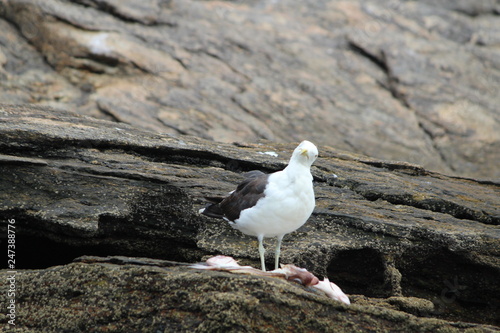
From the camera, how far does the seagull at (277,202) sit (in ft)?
24.5

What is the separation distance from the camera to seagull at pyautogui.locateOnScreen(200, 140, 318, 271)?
7.48m

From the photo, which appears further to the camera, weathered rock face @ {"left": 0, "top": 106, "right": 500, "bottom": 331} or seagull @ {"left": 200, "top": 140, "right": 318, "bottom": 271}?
weathered rock face @ {"left": 0, "top": 106, "right": 500, "bottom": 331}

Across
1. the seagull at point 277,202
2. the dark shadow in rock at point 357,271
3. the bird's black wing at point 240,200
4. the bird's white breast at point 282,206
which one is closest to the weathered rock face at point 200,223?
the dark shadow in rock at point 357,271

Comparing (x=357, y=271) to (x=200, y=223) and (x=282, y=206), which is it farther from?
(x=200, y=223)

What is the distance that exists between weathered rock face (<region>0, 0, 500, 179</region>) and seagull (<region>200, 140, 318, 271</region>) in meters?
8.83


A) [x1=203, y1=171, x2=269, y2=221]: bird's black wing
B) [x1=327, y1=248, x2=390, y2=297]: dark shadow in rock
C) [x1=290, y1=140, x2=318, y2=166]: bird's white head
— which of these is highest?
[x1=290, y1=140, x2=318, y2=166]: bird's white head

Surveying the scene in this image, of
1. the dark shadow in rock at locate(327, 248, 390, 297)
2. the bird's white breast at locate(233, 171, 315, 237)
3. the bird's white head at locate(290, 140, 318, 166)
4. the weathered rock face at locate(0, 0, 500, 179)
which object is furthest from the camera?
the weathered rock face at locate(0, 0, 500, 179)

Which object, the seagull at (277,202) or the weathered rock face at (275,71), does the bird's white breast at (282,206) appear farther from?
the weathered rock face at (275,71)

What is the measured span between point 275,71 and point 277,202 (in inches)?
532

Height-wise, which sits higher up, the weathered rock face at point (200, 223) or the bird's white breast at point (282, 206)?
the bird's white breast at point (282, 206)

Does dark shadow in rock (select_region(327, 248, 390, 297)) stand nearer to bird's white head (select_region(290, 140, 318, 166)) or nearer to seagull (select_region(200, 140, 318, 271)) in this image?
seagull (select_region(200, 140, 318, 271))

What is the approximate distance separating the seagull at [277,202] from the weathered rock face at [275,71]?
8831mm

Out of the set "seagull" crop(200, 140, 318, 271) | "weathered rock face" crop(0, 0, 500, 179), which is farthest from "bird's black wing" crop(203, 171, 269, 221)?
"weathered rock face" crop(0, 0, 500, 179)

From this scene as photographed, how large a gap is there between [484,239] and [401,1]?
17994 mm
